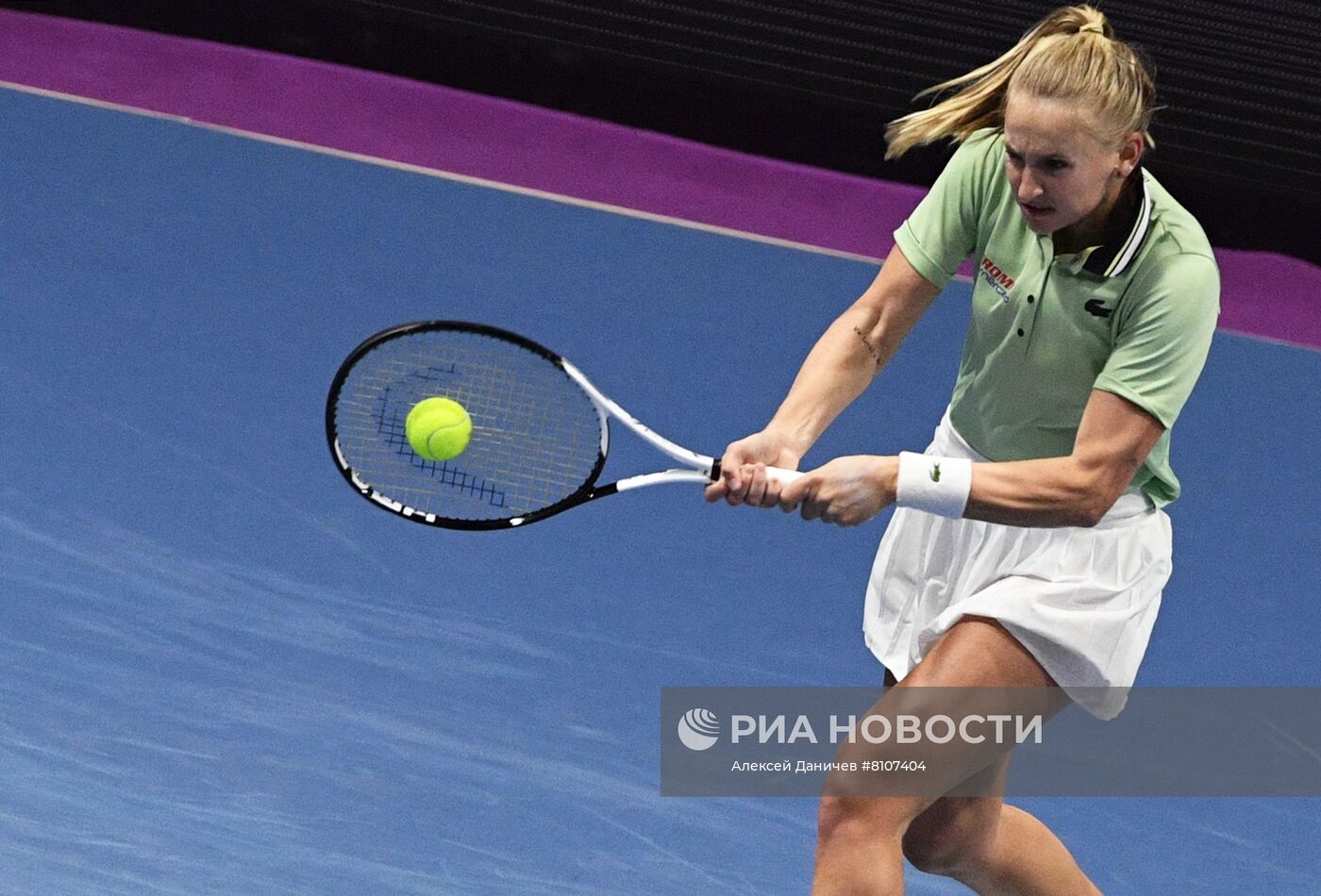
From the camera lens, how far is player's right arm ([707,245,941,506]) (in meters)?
3.14

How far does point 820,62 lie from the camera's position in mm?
7156

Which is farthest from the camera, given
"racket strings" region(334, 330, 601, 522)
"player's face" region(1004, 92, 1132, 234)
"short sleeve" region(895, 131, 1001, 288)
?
"racket strings" region(334, 330, 601, 522)

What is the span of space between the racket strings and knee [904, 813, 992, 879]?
2.73ft

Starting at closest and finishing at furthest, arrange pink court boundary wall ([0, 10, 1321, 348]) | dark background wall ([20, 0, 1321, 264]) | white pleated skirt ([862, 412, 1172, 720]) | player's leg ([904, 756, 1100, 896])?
1. white pleated skirt ([862, 412, 1172, 720])
2. player's leg ([904, 756, 1100, 896])
3. pink court boundary wall ([0, 10, 1321, 348])
4. dark background wall ([20, 0, 1321, 264])

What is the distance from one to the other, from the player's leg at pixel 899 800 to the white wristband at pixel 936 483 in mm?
219

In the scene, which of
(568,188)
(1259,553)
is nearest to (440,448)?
(1259,553)

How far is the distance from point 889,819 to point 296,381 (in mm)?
2908

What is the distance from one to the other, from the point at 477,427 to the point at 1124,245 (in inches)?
50.1

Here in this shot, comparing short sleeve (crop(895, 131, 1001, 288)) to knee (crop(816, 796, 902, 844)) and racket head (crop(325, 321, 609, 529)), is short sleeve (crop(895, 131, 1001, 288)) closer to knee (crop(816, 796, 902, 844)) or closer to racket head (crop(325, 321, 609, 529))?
racket head (crop(325, 321, 609, 529))

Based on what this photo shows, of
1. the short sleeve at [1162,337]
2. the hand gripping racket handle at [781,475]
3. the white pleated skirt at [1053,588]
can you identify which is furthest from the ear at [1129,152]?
the hand gripping racket handle at [781,475]

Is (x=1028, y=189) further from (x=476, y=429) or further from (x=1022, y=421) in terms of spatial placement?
(x=476, y=429)

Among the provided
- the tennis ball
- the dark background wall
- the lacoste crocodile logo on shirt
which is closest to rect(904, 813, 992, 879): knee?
the lacoste crocodile logo on shirt

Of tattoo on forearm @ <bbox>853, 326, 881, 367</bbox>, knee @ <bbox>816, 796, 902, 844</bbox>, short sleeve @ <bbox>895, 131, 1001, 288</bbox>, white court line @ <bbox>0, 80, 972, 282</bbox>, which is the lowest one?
knee @ <bbox>816, 796, 902, 844</bbox>

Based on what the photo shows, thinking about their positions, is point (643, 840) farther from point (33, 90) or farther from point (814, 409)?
point (33, 90)
